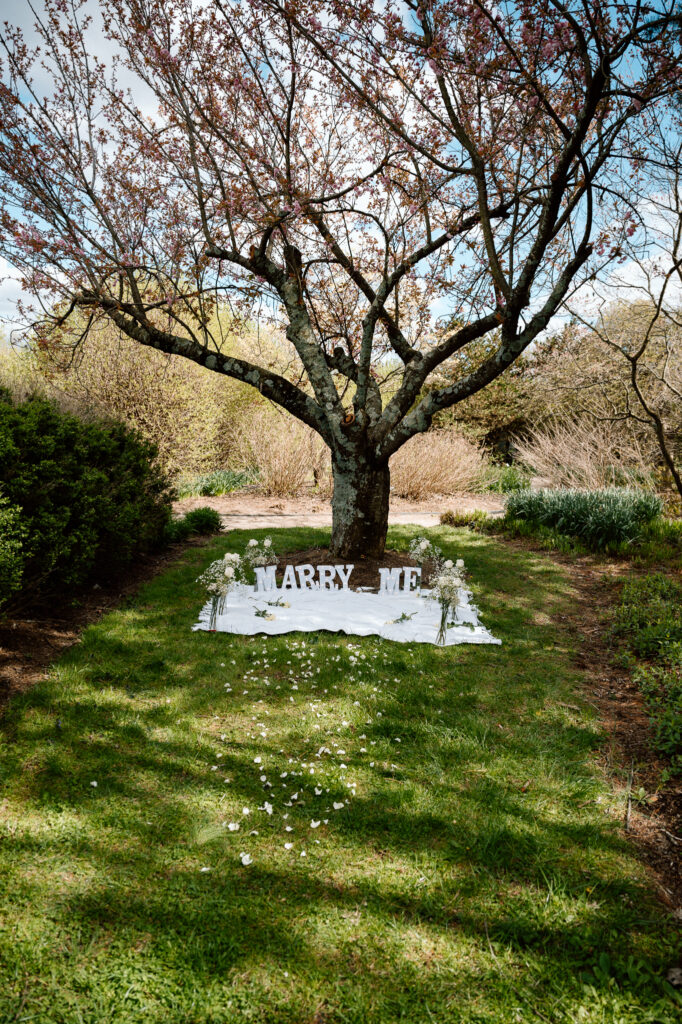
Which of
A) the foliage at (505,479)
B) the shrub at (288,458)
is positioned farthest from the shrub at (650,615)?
the shrub at (288,458)

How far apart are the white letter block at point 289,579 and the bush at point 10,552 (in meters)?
2.47

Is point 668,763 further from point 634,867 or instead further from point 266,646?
point 266,646

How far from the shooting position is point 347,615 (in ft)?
16.1

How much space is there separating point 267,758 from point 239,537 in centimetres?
502

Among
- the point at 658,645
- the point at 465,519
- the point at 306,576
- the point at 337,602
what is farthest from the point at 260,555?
the point at 465,519

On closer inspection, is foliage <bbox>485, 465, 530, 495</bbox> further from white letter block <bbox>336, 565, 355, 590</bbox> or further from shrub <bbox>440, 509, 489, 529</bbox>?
white letter block <bbox>336, 565, 355, 590</bbox>

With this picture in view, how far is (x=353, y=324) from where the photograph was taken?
281 inches

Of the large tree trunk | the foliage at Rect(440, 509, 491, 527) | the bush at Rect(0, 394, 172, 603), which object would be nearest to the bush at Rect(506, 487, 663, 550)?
the foliage at Rect(440, 509, 491, 527)

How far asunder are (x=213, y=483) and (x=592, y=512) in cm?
739

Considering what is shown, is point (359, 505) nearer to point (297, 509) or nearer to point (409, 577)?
point (409, 577)

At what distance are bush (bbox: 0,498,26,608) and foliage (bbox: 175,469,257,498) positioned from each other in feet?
23.7

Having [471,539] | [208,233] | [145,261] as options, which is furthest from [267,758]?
[471,539]

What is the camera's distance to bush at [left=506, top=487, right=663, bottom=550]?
744 centimetres

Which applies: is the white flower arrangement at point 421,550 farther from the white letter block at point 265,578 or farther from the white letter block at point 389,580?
the white letter block at point 265,578
